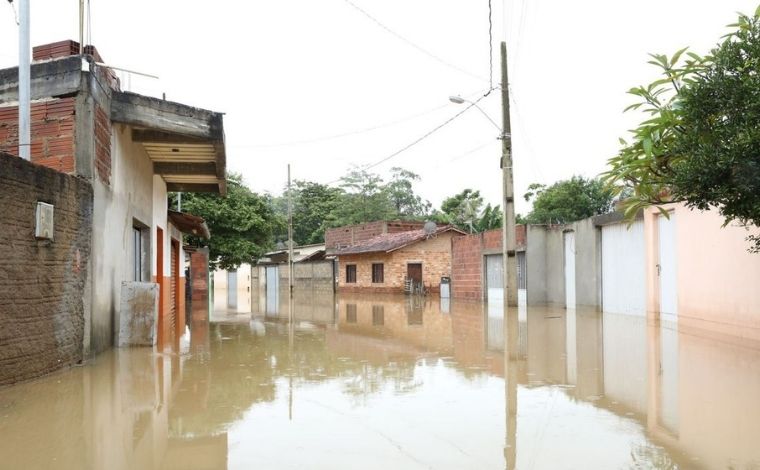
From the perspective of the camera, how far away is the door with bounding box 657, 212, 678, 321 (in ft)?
45.0

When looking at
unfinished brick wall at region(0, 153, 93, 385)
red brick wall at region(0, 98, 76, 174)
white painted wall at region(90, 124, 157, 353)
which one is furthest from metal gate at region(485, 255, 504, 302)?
red brick wall at region(0, 98, 76, 174)

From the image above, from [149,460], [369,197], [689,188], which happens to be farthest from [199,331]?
[369,197]

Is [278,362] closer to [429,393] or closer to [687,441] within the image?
[429,393]

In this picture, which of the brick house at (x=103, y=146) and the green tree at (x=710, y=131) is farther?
the brick house at (x=103, y=146)

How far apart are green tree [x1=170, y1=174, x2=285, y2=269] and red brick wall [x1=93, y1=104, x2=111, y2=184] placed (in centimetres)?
1766

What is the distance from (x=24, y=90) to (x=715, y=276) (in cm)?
1173

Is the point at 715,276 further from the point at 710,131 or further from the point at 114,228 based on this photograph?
the point at 114,228

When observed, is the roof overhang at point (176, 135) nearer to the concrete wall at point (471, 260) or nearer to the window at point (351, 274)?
the concrete wall at point (471, 260)

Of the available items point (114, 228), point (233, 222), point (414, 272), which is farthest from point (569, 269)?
point (414, 272)

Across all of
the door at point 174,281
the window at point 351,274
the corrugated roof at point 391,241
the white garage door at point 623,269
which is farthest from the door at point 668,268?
the window at point 351,274

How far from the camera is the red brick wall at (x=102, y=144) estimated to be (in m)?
8.69

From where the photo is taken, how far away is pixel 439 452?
176 inches

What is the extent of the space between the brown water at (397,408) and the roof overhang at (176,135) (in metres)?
3.61

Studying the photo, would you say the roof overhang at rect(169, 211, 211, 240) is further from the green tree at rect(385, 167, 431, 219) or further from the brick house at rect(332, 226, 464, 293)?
the green tree at rect(385, 167, 431, 219)
